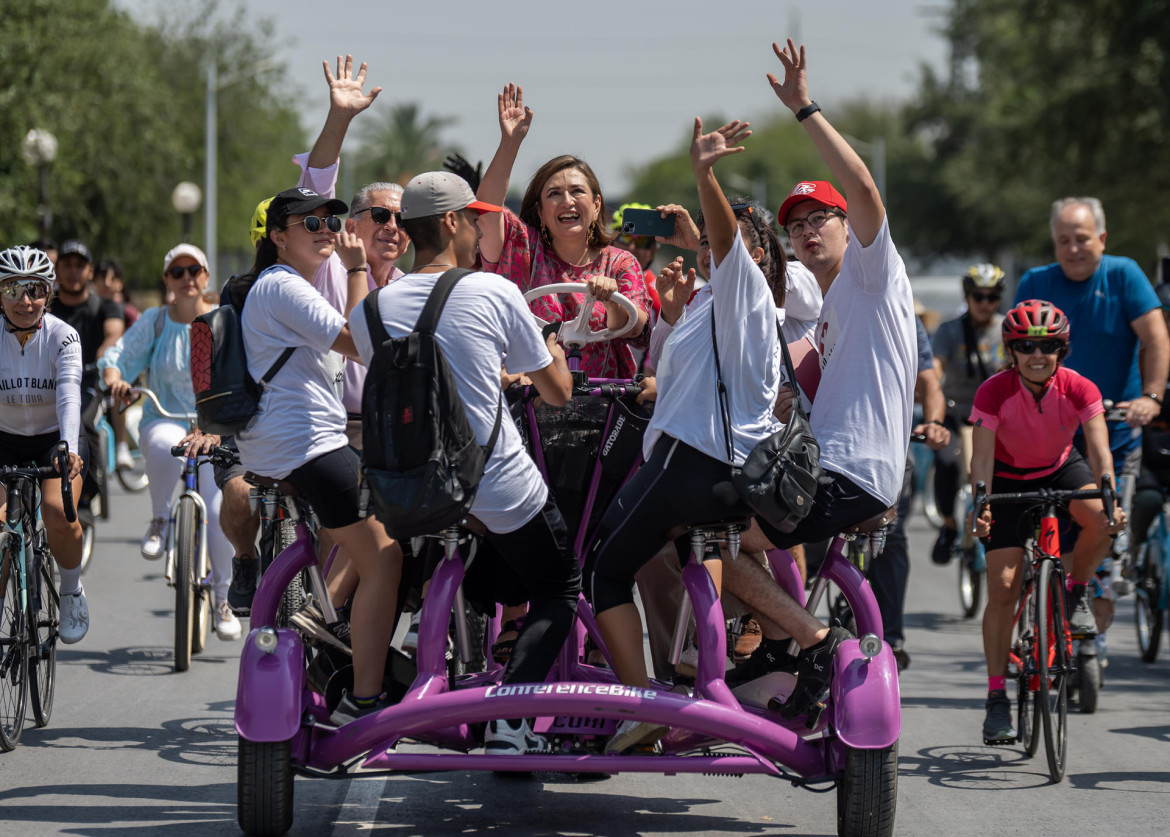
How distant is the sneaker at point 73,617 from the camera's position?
7480mm

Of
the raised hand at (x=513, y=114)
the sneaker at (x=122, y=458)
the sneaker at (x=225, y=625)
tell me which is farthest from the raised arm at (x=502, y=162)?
the sneaker at (x=122, y=458)

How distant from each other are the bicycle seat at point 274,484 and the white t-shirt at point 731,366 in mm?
1437

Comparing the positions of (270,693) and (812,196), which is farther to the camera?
(812,196)

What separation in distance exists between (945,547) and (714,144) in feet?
23.4

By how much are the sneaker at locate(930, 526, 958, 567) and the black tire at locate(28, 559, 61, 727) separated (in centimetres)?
662

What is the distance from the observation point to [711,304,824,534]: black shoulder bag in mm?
5055

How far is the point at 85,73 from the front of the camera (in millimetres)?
27969

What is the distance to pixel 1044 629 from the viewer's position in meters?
6.68

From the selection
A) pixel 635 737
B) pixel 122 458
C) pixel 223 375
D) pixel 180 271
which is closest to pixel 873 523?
pixel 635 737

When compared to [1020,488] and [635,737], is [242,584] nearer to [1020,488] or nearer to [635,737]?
[635,737]

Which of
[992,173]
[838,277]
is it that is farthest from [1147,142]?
[838,277]

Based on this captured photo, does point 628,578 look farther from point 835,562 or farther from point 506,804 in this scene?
point 506,804

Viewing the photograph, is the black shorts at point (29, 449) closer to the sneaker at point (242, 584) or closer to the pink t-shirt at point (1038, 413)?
the sneaker at point (242, 584)

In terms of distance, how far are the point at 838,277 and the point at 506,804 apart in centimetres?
232
